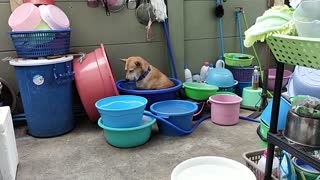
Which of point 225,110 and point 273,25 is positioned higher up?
point 273,25

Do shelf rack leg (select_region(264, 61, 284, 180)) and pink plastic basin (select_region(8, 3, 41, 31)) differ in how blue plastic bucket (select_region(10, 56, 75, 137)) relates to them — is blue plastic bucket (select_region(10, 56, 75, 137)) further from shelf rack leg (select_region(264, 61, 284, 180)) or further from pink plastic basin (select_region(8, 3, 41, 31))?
shelf rack leg (select_region(264, 61, 284, 180))

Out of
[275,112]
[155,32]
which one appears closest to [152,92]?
[155,32]

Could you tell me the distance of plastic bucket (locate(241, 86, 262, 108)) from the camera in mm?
2783

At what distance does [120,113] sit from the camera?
6.23 ft

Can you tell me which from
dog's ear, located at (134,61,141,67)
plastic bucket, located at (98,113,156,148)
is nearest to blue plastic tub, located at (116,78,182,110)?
dog's ear, located at (134,61,141,67)

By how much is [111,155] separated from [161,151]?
369 mm

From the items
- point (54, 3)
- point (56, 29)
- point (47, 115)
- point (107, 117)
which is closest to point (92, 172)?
point (107, 117)

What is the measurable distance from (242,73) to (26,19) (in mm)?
2283

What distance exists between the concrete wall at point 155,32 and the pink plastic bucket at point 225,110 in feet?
2.24

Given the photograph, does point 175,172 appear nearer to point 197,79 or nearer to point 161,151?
point 161,151

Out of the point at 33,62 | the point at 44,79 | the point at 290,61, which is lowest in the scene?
the point at 44,79

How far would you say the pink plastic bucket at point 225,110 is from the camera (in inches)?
93.7

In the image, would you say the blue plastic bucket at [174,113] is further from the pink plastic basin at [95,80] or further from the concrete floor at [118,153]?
the pink plastic basin at [95,80]

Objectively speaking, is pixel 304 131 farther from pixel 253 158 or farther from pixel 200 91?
pixel 200 91
